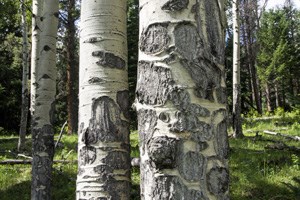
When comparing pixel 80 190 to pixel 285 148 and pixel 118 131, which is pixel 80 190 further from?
pixel 285 148

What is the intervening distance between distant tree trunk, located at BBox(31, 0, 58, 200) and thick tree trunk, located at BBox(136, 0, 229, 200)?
3.59 metres

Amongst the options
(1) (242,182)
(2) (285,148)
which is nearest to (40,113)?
(1) (242,182)

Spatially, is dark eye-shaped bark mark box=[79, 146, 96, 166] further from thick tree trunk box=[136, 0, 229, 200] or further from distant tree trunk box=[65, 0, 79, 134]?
distant tree trunk box=[65, 0, 79, 134]

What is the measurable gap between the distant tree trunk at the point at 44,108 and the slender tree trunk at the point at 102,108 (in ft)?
8.13

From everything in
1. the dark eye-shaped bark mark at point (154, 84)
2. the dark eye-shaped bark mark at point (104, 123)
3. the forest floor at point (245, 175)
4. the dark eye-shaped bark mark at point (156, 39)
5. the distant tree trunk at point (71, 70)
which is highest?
the distant tree trunk at point (71, 70)

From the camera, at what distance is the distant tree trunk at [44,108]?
460 cm

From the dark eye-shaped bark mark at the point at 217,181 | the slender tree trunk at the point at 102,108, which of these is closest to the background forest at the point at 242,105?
the slender tree trunk at the point at 102,108

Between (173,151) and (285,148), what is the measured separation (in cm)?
694

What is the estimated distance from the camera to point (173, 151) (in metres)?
1.15

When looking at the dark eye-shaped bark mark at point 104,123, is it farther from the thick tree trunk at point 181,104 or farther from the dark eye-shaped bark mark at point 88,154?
the thick tree trunk at point 181,104

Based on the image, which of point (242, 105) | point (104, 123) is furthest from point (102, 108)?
point (242, 105)

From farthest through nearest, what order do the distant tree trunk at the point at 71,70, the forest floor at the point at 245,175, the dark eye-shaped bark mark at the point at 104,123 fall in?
1. the distant tree trunk at the point at 71,70
2. the forest floor at the point at 245,175
3. the dark eye-shaped bark mark at the point at 104,123

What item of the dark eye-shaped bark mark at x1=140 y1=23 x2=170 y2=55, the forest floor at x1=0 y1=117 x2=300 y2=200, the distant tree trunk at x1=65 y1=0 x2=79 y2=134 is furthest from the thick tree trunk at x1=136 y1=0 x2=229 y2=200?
the distant tree trunk at x1=65 y1=0 x2=79 y2=134

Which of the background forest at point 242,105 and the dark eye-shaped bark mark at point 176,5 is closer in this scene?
the dark eye-shaped bark mark at point 176,5
